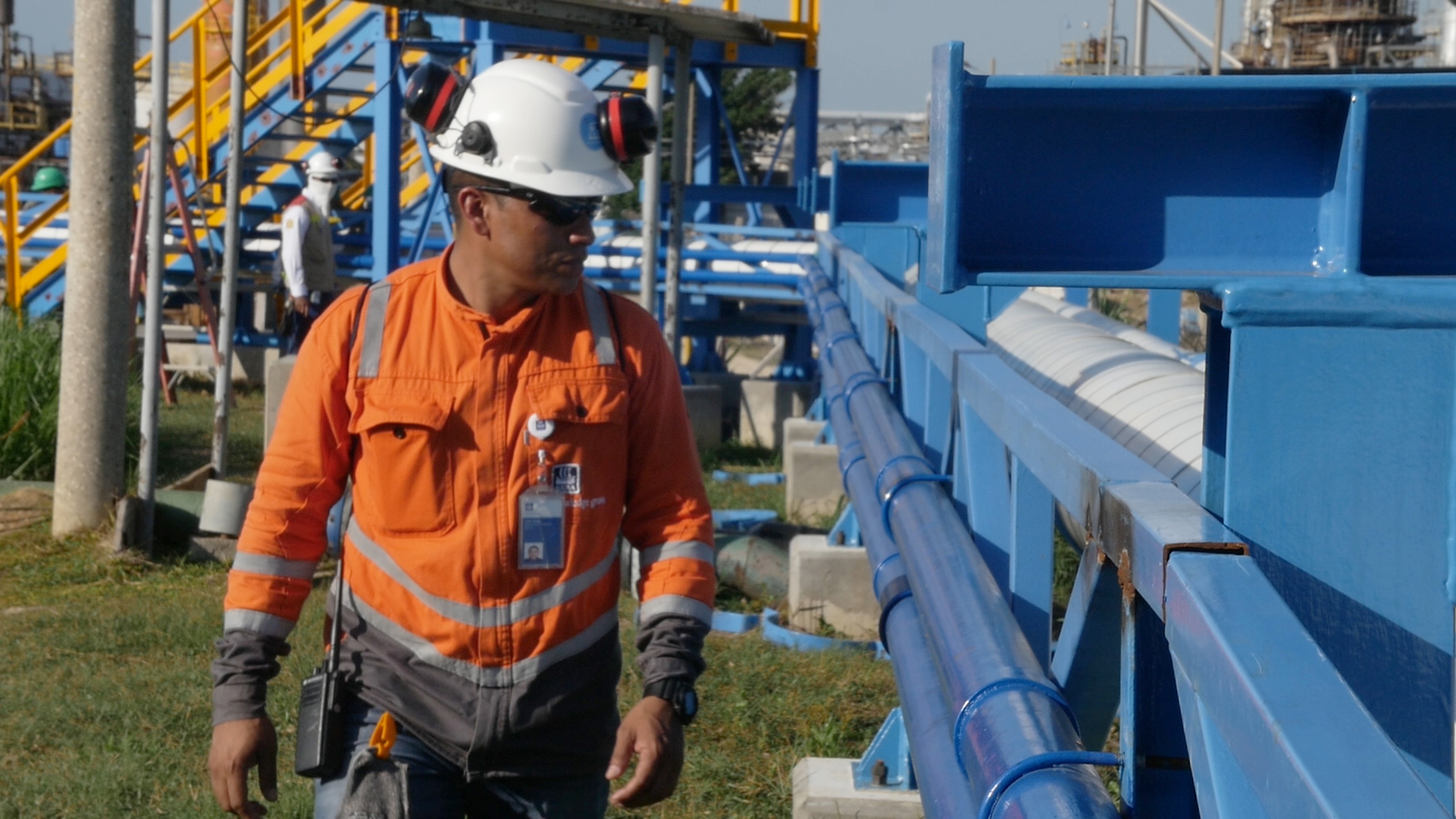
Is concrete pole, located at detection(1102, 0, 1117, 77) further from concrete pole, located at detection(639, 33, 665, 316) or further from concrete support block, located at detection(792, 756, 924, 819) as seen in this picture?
concrete support block, located at detection(792, 756, 924, 819)

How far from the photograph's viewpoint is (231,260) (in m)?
7.84

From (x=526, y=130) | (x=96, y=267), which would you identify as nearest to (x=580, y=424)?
(x=526, y=130)

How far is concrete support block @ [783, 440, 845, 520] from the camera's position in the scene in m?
8.56

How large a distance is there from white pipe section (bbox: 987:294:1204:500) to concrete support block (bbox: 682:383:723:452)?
569 centimetres

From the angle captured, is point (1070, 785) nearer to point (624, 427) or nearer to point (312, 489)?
point (624, 427)

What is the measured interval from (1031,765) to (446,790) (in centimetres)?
111

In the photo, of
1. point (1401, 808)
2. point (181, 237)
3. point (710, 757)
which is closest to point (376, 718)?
point (1401, 808)

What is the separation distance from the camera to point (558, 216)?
2693 mm

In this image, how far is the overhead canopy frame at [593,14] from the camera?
7.40 meters

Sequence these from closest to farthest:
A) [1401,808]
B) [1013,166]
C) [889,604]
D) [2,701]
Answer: [1401,808] → [1013,166] → [889,604] → [2,701]

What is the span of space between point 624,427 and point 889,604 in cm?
96

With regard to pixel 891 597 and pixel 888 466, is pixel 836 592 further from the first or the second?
pixel 891 597

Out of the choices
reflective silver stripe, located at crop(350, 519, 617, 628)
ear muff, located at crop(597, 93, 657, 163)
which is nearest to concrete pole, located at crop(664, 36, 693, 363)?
ear muff, located at crop(597, 93, 657, 163)

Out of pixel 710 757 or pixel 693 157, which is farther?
pixel 693 157
